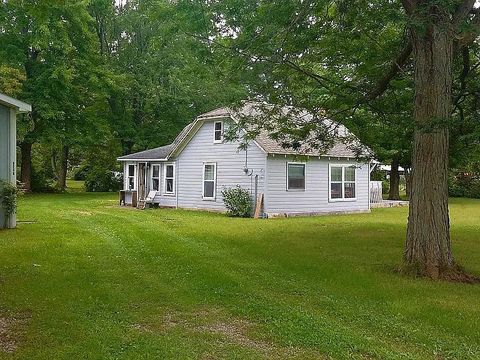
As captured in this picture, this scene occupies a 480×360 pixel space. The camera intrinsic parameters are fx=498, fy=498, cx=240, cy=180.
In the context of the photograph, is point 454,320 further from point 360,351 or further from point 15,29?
point 15,29

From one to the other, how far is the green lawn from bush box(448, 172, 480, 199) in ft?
87.1

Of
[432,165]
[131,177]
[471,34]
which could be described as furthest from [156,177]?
[471,34]

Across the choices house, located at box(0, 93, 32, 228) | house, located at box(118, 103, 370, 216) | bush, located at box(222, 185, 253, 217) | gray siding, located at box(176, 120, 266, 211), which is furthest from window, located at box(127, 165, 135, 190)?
house, located at box(0, 93, 32, 228)

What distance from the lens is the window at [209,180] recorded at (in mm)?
21016

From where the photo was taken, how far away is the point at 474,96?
34.7 feet

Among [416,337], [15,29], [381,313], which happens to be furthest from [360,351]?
[15,29]

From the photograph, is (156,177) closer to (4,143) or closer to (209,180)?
(209,180)

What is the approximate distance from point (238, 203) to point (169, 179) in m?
5.55

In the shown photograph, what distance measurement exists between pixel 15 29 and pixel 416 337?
29.4 meters

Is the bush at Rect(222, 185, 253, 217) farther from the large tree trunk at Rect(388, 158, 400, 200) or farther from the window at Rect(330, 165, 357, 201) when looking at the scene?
the large tree trunk at Rect(388, 158, 400, 200)

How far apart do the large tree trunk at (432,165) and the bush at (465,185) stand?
102 ft

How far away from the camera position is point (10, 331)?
4.92 metres

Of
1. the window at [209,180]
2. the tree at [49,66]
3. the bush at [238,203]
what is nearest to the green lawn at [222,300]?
the bush at [238,203]

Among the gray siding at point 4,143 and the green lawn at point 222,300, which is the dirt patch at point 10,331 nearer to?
the green lawn at point 222,300
